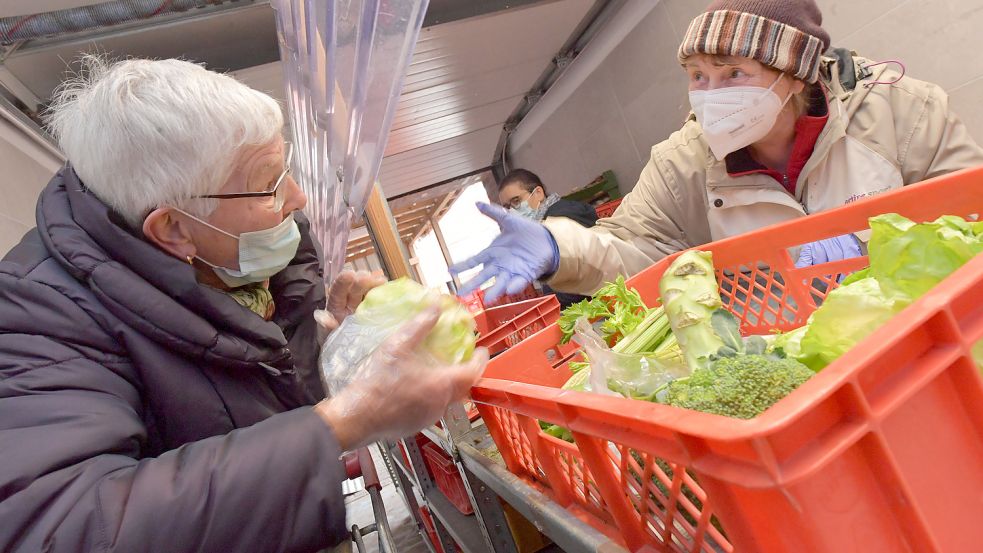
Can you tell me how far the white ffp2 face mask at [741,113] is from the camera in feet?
6.12

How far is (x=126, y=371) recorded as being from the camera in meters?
1.22

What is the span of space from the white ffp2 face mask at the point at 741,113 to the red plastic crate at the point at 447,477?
5.19 ft

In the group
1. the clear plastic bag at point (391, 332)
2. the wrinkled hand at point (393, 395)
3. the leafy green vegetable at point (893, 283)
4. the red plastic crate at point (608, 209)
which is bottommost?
the leafy green vegetable at point (893, 283)

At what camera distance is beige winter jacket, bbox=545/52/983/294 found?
170 centimetres

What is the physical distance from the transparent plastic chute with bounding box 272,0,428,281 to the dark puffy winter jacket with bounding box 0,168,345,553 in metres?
0.72

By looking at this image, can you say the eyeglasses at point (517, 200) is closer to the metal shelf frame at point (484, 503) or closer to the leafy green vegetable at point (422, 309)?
the metal shelf frame at point (484, 503)

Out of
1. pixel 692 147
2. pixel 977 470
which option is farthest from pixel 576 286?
pixel 977 470

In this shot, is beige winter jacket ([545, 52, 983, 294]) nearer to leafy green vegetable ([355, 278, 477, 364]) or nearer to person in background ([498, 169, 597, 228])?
leafy green vegetable ([355, 278, 477, 364])

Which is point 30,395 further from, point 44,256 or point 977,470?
point 977,470

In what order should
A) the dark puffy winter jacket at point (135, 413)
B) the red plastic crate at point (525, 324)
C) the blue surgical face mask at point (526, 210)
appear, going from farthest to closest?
the blue surgical face mask at point (526, 210), the red plastic crate at point (525, 324), the dark puffy winter jacket at point (135, 413)

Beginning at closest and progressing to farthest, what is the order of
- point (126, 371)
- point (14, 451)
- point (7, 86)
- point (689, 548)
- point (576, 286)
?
point (689, 548)
point (14, 451)
point (126, 371)
point (576, 286)
point (7, 86)

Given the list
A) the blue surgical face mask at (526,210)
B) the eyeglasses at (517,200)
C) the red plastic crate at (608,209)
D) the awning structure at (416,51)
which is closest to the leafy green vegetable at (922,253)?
the awning structure at (416,51)

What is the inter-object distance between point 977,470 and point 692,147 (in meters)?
1.77

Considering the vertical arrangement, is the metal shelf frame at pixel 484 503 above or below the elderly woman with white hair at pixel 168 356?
below
